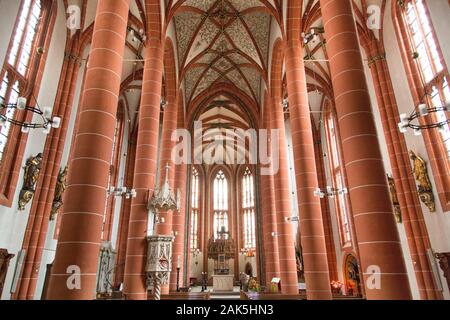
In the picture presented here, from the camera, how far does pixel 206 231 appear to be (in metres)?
31.2

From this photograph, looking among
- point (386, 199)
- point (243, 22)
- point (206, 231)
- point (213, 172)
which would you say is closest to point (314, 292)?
point (386, 199)

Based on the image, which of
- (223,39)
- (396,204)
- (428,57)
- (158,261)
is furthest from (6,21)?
(396,204)

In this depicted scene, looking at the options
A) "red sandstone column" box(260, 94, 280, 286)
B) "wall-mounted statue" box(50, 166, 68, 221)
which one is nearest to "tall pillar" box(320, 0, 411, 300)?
"wall-mounted statue" box(50, 166, 68, 221)

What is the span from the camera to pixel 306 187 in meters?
10.1

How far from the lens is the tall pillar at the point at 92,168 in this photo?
→ 500 centimetres

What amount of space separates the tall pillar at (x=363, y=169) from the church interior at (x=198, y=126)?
0.02 metres

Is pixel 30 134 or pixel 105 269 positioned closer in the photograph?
pixel 30 134

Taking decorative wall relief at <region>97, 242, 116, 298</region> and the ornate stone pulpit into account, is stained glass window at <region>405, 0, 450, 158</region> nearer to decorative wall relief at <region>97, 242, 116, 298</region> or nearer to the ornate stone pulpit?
the ornate stone pulpit

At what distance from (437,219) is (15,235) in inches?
531

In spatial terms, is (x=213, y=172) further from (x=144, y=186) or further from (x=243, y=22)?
(x=144, y=186)

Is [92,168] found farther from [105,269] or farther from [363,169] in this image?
[105,269]

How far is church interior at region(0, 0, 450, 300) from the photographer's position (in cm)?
566

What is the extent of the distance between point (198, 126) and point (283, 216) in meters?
11.0
